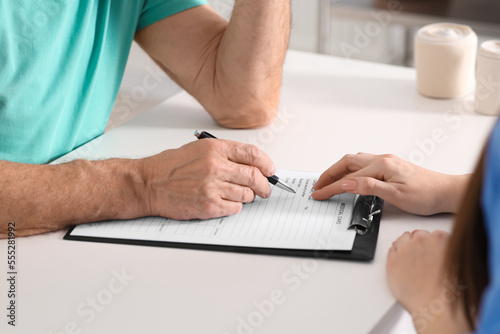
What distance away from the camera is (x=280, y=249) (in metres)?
0.92

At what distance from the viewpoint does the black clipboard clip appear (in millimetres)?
946

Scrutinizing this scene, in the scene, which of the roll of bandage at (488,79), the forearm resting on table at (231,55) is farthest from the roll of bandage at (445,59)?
the forearm resting on table at (231,55)

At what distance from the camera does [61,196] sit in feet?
3.31

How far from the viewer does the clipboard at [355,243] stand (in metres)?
0.90

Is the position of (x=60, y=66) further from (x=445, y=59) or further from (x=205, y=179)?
(x=445, y=59)

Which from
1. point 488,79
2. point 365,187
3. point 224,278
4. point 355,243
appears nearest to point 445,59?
point 488,79

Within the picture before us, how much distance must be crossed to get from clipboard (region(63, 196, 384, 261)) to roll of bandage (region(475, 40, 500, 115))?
460 millimetres

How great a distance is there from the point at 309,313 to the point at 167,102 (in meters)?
0.82

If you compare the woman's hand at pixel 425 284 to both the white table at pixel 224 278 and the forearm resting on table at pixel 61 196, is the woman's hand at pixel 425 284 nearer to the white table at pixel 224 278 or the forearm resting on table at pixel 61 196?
the white table at pixel 224 278

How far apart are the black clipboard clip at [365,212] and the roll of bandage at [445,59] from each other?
0.49m

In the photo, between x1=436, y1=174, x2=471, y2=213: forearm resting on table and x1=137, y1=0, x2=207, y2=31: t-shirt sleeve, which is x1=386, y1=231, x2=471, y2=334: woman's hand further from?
x1=137, y1=0, x2=207, y2=31: t-shirt sleeve

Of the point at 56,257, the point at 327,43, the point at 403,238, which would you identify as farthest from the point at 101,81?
the point at 327,43

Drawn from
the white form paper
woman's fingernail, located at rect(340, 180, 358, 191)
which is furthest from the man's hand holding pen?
woman's fingernail, located at rect(340, 180, 358, 191)

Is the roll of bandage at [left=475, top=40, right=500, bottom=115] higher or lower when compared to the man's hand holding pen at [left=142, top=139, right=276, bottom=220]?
lower
